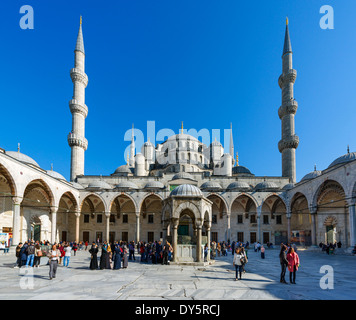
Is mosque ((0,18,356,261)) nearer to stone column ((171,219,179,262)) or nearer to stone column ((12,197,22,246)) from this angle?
stone column ((12,197,22,246))

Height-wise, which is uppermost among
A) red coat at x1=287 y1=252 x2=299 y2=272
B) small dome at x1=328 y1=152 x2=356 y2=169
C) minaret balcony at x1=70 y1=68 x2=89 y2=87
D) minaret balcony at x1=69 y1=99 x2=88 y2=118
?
minaret balcony at x1=70 y1=68 x2=89 y2=87

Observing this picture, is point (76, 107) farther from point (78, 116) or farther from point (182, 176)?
point (182, 176)

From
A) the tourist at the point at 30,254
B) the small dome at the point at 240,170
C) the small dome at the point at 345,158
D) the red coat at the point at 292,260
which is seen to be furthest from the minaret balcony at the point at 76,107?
the red coat at the point at 292,260

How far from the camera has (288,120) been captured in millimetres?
32656

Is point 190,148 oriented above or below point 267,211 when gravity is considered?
above

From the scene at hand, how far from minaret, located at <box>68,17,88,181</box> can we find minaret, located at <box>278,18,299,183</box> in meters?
21.1

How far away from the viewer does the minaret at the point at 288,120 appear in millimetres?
32094

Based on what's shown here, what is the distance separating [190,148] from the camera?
1599 inches

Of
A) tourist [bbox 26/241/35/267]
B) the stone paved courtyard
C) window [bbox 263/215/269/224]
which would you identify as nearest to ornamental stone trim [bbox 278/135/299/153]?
window [bbox 263/215/269/224]

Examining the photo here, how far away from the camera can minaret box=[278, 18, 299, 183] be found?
3209 centimetres

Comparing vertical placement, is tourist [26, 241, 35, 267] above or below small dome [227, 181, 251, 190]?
below
